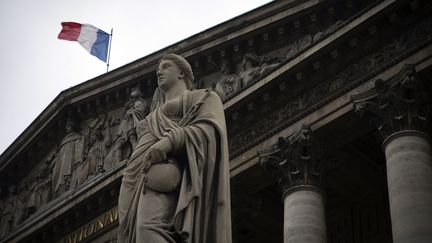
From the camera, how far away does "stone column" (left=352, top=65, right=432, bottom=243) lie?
1706cm

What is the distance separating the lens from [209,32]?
25.5 meters

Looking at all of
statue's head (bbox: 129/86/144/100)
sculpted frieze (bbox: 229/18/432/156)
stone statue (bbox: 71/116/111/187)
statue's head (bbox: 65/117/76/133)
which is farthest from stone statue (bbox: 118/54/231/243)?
statue's head (bbox: 65/117/76/133)

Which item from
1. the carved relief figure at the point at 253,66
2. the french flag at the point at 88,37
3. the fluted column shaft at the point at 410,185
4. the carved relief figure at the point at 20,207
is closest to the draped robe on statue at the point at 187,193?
the fluted column shaft at the point at 410,185

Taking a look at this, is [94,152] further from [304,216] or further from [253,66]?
[304,216]

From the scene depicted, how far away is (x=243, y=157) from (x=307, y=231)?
3.43 meters

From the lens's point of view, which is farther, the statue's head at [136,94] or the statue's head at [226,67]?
the statue's head at [136,94]

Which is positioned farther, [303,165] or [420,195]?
[303,165]

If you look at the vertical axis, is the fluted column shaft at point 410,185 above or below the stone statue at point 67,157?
below

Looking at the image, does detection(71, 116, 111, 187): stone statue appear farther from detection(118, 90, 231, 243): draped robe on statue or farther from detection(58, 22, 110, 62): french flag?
detection(118, 90, 231, 243): draped robe on statue

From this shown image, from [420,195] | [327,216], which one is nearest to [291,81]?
[327,216]

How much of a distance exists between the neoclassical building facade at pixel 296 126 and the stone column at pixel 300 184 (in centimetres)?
2

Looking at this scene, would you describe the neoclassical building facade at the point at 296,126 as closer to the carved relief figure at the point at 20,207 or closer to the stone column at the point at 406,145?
the stone column at the point at 406,145

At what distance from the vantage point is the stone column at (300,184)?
19406mm

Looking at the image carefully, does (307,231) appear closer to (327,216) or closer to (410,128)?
(410,128)
